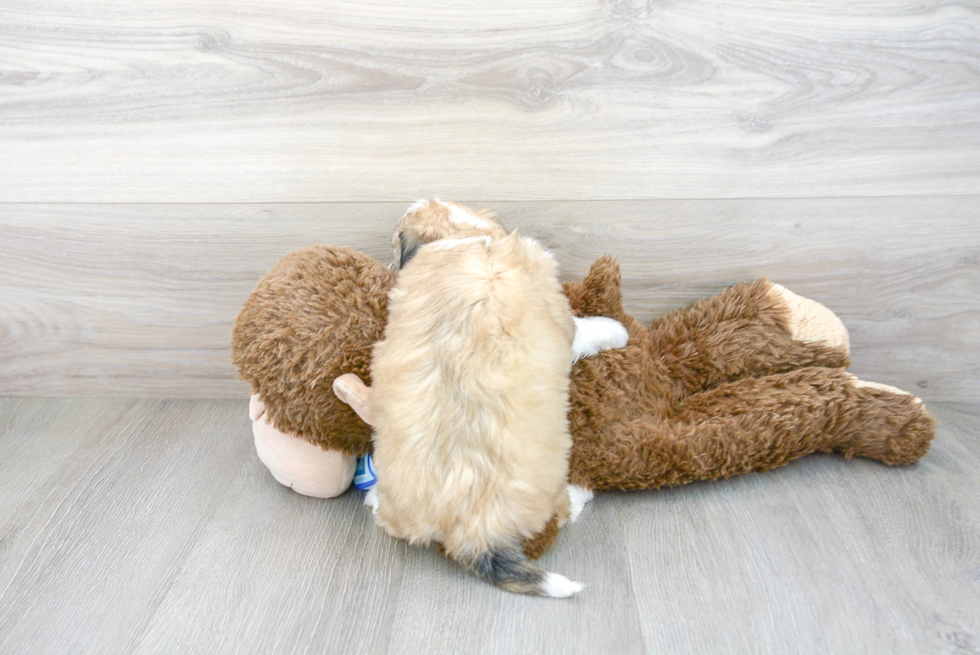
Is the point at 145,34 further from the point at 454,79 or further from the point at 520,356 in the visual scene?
the point at 520,356

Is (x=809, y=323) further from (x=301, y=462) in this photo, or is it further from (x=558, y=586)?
(x=301, y=462)

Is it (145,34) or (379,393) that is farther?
(145,34)

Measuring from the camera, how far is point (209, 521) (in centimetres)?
113

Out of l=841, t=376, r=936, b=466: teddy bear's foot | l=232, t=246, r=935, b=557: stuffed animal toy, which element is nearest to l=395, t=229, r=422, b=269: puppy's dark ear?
l=232, t=246, r=935, b=557: stuffed animal toy

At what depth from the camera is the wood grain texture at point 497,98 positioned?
3.86 ft

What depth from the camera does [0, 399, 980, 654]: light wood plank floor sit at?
89cm

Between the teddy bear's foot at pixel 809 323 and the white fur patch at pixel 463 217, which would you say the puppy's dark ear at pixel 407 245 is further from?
the teddy bear's foot at pixel 809 323

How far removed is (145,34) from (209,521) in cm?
91

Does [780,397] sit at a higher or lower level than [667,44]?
lower

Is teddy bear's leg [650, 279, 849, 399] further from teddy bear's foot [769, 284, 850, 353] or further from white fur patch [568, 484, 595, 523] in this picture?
white fur patch [568, 484, 595, 523]

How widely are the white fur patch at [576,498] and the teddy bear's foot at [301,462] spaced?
1.27 feet

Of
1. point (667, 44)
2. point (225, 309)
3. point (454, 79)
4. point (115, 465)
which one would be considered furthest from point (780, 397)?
point (115, 465)

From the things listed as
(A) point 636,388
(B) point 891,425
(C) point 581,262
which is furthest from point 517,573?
(B) point 891,425

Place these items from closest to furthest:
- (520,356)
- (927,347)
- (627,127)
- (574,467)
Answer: (520,356), (574,467), (627,127), (927,347)
